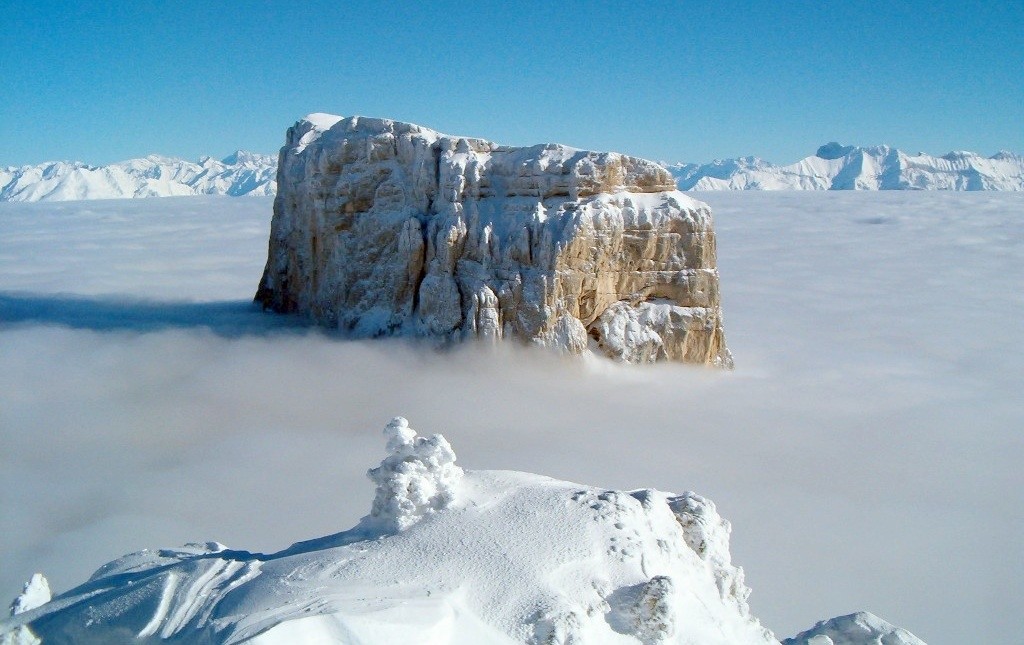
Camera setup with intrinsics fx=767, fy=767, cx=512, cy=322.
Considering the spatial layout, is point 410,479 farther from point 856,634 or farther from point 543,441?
point 543,441

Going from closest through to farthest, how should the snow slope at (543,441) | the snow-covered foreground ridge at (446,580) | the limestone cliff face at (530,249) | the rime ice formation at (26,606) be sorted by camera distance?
the snow-covered foreground ridge at (446,580) → the rime ice formation at (26,606) → the snow slope at (543,441) → the limestone cliff face at (530,249)

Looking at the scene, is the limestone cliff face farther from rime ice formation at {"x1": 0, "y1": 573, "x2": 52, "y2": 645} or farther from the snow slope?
rime ice formation at {"x1": 0, "y1": 573, "x2": 52, "y2": 645}

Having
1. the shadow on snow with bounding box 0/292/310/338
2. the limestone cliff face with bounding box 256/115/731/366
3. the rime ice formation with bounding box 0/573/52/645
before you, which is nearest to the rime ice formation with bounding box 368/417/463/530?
the rime ice formation with bounding box 0/573/52/645

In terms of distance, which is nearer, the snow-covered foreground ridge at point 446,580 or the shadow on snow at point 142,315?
the snow-covered foreground ridge at point 446,580

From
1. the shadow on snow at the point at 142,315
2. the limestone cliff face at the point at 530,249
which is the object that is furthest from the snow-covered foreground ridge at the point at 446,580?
the shadow on snow at the point at 142,315

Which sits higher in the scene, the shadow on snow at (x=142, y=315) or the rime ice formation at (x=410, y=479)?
the rime ice formation at (x=410, y=479)

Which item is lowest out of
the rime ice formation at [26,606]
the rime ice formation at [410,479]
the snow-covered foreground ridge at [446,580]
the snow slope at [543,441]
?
the snow slope at [543,441]

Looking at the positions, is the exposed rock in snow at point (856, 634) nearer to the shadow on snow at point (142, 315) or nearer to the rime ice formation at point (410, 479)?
the rime ice formation at point (410, 479)

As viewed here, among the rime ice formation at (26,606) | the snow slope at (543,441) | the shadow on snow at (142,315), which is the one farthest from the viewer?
the shadow on snow at (142,315)
